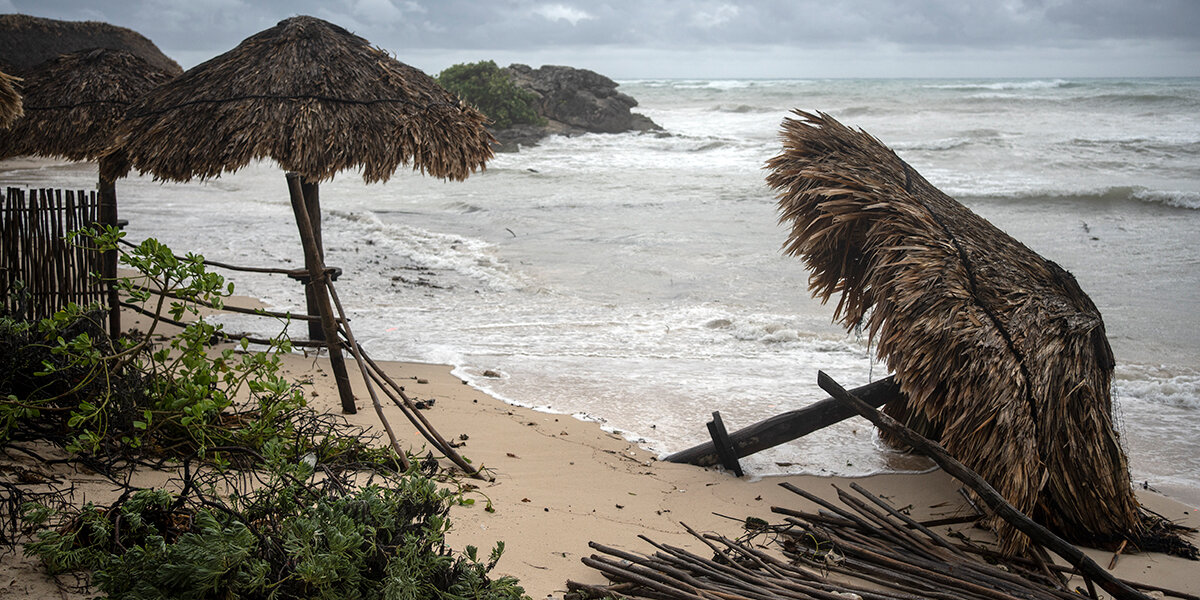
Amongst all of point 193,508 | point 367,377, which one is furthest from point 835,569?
point 367,377

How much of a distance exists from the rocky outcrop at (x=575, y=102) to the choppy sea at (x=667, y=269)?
12.8ft

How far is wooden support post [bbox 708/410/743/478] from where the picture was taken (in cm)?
443

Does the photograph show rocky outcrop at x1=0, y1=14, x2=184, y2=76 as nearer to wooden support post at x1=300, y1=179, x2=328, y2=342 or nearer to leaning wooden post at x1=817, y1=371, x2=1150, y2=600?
wooden support post at x1=300, y1=179, x2=328, y2=342

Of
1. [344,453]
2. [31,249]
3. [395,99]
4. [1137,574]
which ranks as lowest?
[1137,574]

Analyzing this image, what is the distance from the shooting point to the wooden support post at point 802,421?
4.26m

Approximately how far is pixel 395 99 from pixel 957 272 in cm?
399

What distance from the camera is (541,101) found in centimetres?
2834

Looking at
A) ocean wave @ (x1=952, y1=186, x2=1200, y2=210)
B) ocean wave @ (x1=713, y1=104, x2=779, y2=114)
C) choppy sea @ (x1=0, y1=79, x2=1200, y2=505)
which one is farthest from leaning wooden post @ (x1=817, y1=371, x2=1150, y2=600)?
ocean wave @ (x1=713, y1=104, x2=779, y2=114)

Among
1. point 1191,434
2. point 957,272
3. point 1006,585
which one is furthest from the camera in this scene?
point 1191,434

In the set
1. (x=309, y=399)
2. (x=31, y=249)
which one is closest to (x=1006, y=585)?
(x=309, y=399)

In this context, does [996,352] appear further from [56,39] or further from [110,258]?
[56,39]

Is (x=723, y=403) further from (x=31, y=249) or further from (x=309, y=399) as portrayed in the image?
(x=31, y=249)

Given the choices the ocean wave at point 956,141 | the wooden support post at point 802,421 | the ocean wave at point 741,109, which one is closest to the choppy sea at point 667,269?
the ocean wave at point 956,141

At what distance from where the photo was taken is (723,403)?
6008 millimetres
